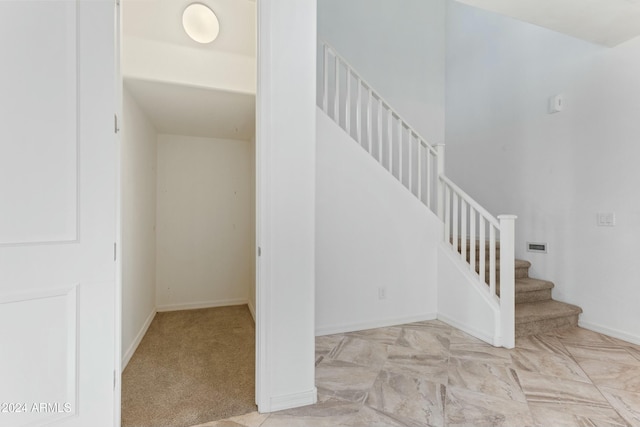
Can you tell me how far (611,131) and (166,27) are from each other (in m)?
3.91

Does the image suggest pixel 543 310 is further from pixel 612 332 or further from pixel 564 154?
pixel 564 154

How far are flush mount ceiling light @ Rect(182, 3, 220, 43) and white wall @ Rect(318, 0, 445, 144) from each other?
2.26 metres

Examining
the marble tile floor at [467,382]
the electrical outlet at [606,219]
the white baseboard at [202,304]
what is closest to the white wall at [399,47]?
the electrical outlet at [606,219]

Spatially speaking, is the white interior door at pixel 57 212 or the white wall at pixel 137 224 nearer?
the white interior door at pixel 57 212

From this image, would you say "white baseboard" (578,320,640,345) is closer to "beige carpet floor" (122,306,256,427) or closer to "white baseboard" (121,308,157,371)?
"beige carpet floor" (122,306,256,427)

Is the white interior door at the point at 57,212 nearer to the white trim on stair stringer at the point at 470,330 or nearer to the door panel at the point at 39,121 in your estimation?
the door panel at the point at 39,121

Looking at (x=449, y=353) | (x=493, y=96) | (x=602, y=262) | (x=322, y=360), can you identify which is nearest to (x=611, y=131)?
(x=602, y=262)

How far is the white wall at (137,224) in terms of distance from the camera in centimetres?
241

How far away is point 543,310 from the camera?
2.94m

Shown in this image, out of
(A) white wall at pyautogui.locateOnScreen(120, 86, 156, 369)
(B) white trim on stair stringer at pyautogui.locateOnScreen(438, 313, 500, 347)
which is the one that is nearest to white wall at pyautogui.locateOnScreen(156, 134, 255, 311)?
(A) white wall at pyautogui.locateOnScreen(120, 86, 156, 369)

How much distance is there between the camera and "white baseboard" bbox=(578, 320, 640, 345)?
2659mm

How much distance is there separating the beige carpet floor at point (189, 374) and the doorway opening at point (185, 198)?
0.04ft

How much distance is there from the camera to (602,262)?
2893mm

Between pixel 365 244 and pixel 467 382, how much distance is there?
1425mm
